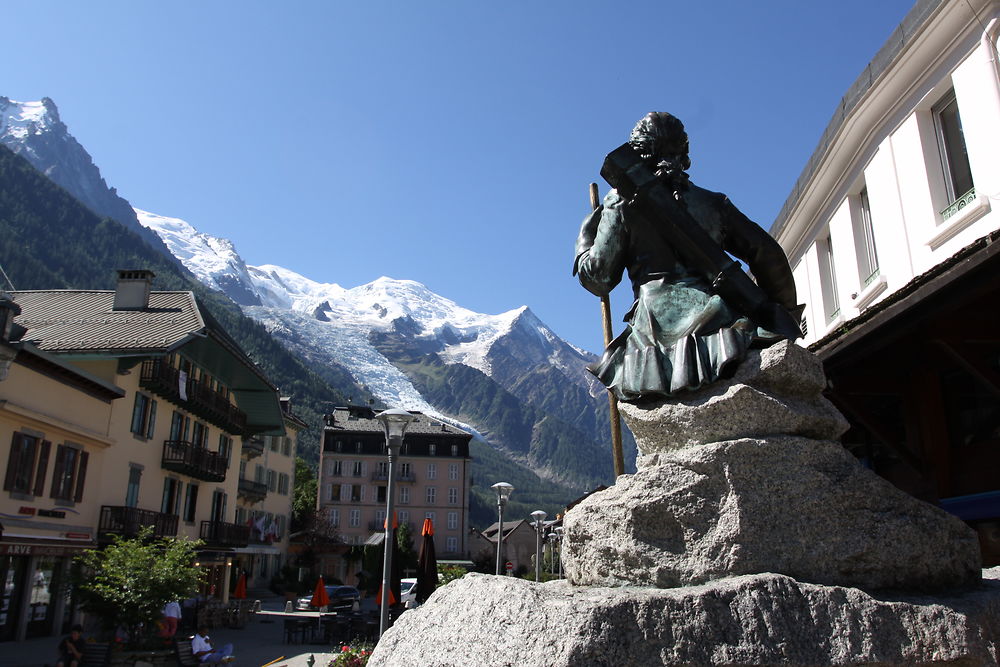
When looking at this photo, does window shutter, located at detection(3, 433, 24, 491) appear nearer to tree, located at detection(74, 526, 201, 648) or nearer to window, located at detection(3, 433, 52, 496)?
window, located at detection(3, 433, 52, 496)

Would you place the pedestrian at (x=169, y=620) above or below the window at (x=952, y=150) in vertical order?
below

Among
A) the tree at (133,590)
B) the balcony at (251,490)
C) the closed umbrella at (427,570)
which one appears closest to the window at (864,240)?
the closed umbrella at (427,570)

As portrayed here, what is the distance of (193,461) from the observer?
29.7 m

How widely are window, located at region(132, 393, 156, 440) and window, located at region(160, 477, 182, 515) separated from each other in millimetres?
2550

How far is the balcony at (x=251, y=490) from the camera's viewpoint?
4291 cm

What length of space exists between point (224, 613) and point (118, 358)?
33.9ft

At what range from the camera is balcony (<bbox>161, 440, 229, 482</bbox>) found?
2830cm

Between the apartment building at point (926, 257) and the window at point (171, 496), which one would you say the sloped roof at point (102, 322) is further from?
the apartment building at point (926, 257)

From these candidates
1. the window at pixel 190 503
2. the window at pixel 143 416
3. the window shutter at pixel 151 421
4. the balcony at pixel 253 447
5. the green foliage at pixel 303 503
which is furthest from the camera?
the green foliage at pixel 303 503

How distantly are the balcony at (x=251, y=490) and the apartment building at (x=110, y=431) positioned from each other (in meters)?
6.60

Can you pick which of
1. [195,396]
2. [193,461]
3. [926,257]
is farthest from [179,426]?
[926,257]

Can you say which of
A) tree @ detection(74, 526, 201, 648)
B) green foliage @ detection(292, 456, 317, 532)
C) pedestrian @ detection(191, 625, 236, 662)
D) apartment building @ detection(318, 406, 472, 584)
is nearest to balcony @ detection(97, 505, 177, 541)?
tree @ detection(74, 526, 201, 648)

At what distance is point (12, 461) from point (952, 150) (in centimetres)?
2112

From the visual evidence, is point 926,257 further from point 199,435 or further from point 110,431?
point 199,435
